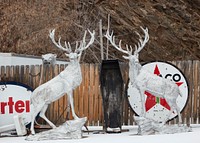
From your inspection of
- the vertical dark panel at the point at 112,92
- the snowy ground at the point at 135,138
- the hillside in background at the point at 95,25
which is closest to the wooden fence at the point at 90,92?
the vertical dark panel at the point at 112,92

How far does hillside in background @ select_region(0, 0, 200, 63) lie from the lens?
10.8 m

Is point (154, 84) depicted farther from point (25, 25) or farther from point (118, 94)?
point (25, 25)

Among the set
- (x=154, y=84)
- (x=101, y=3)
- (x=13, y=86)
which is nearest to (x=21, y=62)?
(x=13, y=86)

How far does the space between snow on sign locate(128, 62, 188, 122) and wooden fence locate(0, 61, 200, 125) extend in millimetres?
129

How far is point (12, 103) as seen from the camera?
5.76 metres

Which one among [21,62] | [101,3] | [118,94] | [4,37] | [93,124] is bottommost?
[93,124]

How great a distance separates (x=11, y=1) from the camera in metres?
11.0

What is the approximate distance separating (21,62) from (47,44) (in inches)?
153

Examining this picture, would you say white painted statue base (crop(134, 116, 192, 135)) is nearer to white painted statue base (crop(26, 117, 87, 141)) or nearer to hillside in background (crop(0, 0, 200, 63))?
white painted statue base (crop(26, 117, 87, 141))

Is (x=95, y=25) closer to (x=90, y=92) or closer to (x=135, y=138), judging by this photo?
(x=90, y=92)

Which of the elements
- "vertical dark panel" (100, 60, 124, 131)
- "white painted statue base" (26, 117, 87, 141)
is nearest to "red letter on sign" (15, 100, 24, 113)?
"white painted statue base" (26, 117, 87, 141)

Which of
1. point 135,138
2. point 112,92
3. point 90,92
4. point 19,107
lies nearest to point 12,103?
point 19,107

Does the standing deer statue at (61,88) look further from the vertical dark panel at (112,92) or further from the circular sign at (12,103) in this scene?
the circular sign at (12,103)

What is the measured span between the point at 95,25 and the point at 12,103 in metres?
5.31
